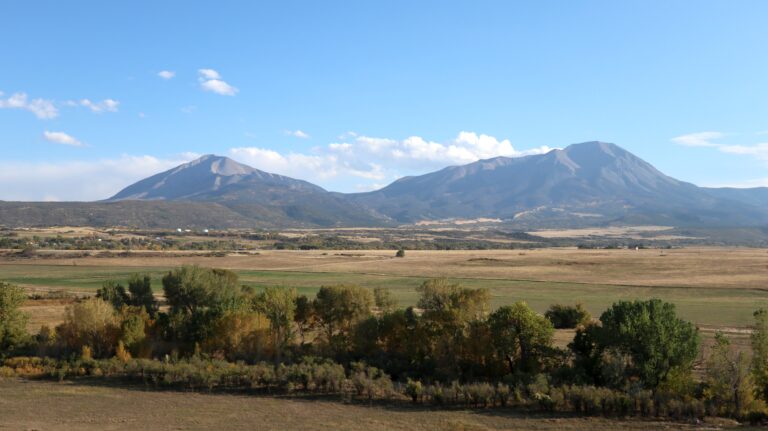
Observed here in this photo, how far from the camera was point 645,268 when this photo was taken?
4168 inches

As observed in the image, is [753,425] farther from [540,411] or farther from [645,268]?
[645,268]

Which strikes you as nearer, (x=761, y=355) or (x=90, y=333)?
(x=761, y=355)

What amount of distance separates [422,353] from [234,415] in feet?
43.9

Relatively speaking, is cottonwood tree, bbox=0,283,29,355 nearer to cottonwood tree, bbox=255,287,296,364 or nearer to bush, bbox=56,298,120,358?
bush, bbox=56,298,120,358

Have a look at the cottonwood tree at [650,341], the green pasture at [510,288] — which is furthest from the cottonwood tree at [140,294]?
the cottonwood tree at [650,341]

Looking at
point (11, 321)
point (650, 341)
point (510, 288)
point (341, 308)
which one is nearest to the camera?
point (650, 341)

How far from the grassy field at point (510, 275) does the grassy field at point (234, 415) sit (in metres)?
30.8

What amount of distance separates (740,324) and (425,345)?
100 ft

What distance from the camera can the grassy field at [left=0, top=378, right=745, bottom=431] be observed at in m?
26.8

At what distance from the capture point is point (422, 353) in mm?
38000

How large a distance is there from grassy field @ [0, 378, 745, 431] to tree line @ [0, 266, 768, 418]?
1.84 meters

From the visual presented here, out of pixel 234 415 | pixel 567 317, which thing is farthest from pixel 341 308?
pixel 567 317

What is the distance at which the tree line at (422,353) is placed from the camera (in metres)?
29.5

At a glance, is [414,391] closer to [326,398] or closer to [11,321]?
Answer: [326,398]
